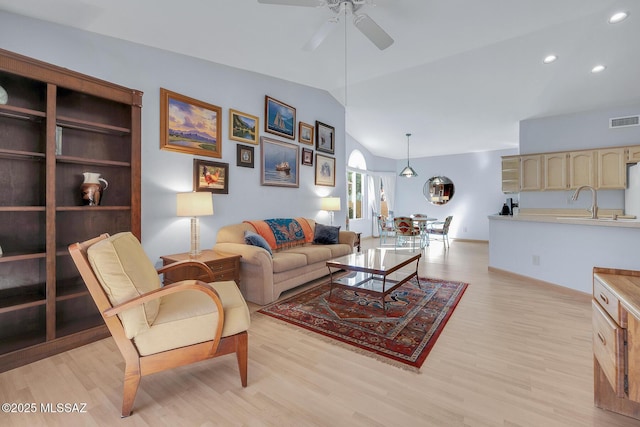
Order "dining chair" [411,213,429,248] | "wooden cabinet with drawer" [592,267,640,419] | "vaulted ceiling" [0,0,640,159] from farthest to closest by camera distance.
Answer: "dining chair" [411,213,429,248] < "vaulted ceiling" [0,0,640,159] < "wooden cabinet with drawer" [592,267,640,419]

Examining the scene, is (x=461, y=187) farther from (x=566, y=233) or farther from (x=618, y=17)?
(x=618, y=17)

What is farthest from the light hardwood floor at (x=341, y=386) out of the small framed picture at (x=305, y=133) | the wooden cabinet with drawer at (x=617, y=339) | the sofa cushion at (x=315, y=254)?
the small framed picture at (x=305, y=133)

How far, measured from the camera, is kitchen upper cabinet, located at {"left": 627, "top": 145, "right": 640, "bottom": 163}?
454 centimetres

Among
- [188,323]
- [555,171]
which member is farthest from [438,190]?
[188,323]

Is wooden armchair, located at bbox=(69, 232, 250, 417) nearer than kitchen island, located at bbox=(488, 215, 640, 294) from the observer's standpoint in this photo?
Yes

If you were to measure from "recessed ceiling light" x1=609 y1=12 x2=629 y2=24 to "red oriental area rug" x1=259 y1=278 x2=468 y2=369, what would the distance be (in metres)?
3.48

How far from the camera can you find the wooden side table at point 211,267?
107 inches

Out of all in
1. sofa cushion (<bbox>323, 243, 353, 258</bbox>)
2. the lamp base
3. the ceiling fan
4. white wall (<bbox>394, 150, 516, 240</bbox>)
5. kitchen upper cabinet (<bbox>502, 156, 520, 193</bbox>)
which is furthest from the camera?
white wall (<bbox>394, 150, 516, 240</bbox>)

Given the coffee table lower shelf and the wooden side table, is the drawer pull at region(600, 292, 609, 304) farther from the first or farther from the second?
the wooden side table

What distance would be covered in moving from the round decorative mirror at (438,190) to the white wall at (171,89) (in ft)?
18.4

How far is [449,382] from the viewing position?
178cm

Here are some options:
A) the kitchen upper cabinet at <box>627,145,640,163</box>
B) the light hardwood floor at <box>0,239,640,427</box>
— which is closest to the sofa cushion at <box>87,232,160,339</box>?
the light hardwood floor at <box>0,239,640,427</box>

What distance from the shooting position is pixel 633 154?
4.58 metres

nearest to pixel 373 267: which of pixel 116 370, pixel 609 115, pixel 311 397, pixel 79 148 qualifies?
pixel 311 397
